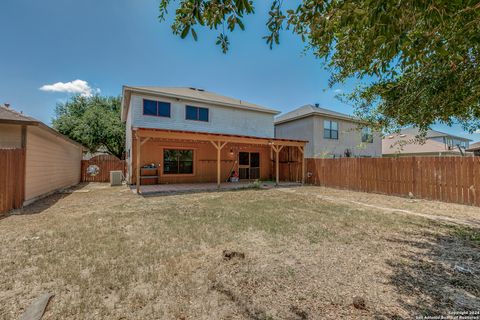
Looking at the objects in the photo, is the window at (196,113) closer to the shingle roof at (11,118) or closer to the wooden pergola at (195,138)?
the wooden pergola at (195,138)

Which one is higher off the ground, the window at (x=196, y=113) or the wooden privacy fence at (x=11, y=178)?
the window at (x=196, y=113)

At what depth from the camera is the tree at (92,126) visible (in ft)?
63.7

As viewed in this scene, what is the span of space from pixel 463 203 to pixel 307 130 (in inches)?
413

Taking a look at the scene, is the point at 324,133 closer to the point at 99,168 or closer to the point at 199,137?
the point at 199,137

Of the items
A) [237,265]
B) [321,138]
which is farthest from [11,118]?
[321,138]

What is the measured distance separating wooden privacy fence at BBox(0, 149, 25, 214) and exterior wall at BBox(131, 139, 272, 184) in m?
5.22

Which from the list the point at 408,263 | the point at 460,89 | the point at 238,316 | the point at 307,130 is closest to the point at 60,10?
the point at 238,316

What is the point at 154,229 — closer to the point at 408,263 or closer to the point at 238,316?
the point at 238,316

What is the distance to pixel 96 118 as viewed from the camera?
65.1 ft

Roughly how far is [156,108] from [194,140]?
2.82 meters

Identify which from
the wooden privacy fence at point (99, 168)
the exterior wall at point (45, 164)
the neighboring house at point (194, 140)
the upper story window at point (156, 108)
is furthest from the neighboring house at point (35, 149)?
the upper story window at point (156, 108)

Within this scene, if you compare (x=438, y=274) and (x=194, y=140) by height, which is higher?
(x=194, y=140)

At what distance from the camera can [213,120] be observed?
14062 millimetres

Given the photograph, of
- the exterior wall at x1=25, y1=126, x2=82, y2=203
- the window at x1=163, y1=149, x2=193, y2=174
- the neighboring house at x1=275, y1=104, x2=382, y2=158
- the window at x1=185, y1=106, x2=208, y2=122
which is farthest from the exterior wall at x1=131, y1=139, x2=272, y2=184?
the neighboring house at x1=275, y1=104, x2=382, y2=158
